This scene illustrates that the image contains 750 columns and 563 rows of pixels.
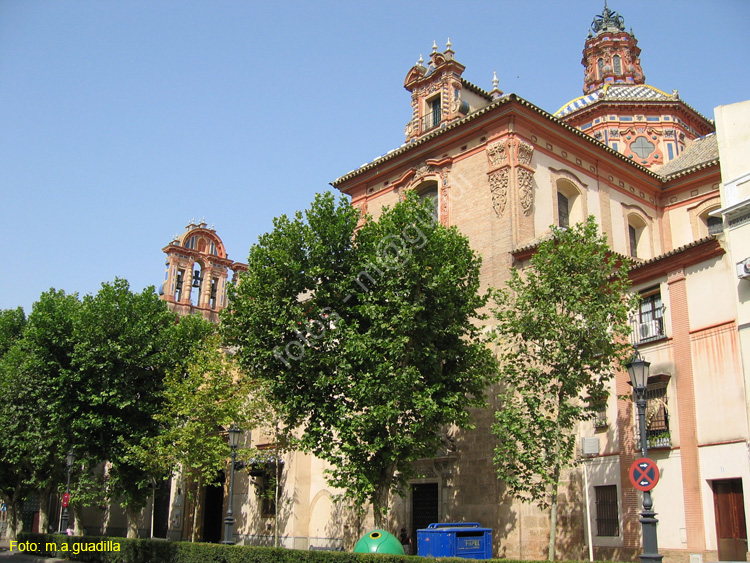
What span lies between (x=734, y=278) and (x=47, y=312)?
24.4m

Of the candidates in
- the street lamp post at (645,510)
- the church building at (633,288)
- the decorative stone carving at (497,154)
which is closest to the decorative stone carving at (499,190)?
the church building at (633,288)

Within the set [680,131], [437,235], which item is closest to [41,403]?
[437,235]

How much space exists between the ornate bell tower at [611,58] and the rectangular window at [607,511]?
28.7m

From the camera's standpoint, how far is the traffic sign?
11.5 m

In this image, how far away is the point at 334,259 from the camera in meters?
21.1

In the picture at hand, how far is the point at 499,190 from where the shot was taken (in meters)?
24.9

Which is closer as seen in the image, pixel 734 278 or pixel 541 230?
pixel 734 278

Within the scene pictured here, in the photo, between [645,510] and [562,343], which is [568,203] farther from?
[645,510]

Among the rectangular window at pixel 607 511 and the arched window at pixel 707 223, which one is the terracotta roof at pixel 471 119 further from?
the rectangular window at pixel 607 511

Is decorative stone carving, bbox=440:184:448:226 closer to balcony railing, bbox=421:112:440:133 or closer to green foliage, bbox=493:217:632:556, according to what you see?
balcony railing, bbox=421:112:440:133

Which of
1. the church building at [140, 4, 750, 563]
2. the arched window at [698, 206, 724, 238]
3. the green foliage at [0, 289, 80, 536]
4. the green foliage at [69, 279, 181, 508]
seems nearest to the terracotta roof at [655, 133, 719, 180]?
the church building at [140, 4, 750, 563]

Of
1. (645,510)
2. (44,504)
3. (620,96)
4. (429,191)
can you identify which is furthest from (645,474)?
(44,504)

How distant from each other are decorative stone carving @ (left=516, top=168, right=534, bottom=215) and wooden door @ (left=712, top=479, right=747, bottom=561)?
11.4m

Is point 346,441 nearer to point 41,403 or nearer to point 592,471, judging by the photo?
point 592,471
